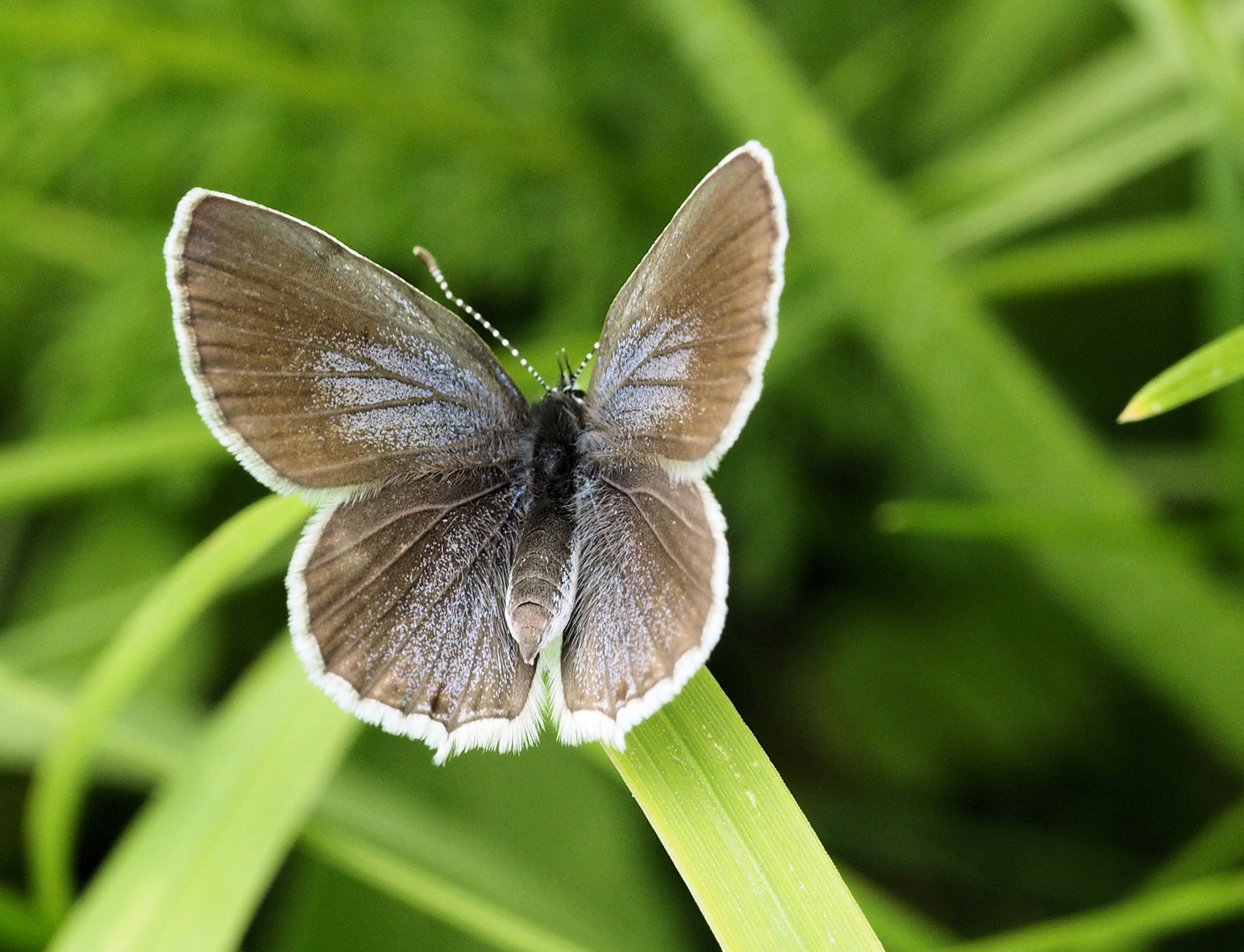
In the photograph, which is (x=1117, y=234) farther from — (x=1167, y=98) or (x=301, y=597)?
(x=301, y=597)

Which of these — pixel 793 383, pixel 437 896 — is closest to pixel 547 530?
pixel 437 896

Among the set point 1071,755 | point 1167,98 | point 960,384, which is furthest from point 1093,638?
point 1167,98

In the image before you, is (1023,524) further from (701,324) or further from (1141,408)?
(701,324)

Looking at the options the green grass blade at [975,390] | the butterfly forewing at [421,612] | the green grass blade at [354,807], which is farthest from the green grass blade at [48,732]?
the green grass blade at [975,390]

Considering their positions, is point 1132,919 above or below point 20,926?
below

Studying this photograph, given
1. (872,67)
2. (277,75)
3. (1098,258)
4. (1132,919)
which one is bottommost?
(1132,919)

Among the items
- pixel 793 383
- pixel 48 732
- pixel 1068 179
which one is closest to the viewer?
pixel 48 732

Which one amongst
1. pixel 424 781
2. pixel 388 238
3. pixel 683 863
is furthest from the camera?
pixel 388 238

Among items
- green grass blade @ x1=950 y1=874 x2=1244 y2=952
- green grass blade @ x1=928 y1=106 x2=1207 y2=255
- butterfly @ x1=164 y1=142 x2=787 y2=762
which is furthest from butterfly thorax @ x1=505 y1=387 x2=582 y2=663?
green grass blade @ x1=928 y1=106 x2=1207 y2=255
